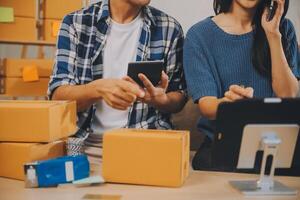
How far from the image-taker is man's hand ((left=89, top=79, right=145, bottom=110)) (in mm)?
1326

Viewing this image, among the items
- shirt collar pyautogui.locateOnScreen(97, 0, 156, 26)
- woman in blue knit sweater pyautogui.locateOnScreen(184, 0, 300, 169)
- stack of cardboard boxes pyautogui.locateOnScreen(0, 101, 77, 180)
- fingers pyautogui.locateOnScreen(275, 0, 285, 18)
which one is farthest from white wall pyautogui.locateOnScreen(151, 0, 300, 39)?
stack of cardboard boxes pyautogui.locateOnScreen(0, 101, 77, 180)

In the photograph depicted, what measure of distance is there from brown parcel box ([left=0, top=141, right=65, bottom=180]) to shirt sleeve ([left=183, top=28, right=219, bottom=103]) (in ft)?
1.86

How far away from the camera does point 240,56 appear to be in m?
1.57

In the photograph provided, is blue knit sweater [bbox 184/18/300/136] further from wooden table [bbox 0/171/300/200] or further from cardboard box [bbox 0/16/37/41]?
cardboard box [bbox 0/16/37/41]

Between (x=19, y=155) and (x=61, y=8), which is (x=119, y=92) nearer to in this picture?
(x=19, y=155)

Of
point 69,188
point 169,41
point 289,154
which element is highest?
point 169,41

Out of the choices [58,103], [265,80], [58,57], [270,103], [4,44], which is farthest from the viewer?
[4,44]

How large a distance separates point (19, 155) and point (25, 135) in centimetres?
6

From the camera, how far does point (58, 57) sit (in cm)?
166

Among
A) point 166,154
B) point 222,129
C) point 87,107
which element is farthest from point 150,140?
point 87,107

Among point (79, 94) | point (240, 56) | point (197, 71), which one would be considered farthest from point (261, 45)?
point (79, 94)

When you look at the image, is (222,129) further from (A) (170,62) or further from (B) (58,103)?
(A) (170,62)

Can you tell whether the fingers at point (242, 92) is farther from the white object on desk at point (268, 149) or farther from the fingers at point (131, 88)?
the fingers at point (131, 88)

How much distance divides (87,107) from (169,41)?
44cm
